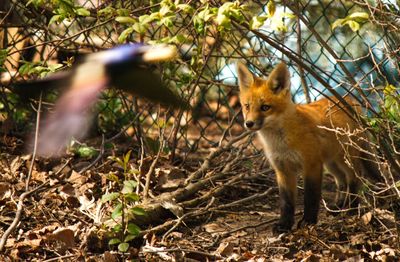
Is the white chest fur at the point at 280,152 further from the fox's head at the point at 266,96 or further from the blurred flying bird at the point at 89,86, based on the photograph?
the blurred flying bird at the point at 89,86

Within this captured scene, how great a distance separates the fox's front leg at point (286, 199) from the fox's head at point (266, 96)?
1.29ft

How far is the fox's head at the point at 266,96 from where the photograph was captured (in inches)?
183

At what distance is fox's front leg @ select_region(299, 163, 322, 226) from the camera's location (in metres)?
4.38

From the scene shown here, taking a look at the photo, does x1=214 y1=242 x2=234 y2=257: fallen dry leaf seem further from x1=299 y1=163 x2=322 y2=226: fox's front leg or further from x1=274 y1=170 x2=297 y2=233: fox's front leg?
x1=299 y1=163 x2=322 y2=226: fox's front leg

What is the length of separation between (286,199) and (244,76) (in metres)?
0.99

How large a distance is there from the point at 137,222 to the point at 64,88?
3287 mm

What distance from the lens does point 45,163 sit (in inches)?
210

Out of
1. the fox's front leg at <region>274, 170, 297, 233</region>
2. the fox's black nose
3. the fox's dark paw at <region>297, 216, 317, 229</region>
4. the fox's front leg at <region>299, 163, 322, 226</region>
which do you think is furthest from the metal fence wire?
the fox's dark paw at <region>297, 216, 317, 229</region>

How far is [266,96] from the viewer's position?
15.5 feet

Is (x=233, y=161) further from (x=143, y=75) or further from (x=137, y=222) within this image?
(x=143, y=75)

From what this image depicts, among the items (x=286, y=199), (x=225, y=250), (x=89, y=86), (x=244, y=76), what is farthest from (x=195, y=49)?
(x=89, y=86)

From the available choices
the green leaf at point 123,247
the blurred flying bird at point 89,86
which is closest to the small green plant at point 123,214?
the green leaf at point 123,247

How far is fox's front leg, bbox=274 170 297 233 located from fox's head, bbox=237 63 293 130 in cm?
39

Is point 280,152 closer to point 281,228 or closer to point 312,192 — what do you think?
point 312,192
